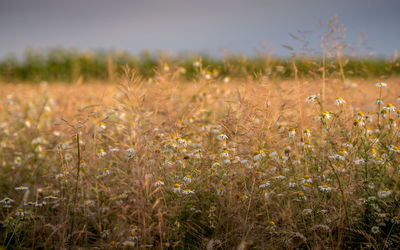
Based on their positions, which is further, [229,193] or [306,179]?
[306,179]

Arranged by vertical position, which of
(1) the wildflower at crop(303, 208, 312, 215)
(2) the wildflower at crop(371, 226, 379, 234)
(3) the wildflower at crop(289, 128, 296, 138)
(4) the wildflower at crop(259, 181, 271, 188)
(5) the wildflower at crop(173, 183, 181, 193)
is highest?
(3) the wildflower at crop(289, 128, 296, 138)

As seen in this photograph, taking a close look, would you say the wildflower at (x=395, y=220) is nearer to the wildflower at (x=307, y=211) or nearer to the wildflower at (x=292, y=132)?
the wildflower at (x=307, y=211)

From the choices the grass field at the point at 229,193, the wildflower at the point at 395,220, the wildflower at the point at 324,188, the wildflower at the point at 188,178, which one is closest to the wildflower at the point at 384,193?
the grass field at the point at 229,193

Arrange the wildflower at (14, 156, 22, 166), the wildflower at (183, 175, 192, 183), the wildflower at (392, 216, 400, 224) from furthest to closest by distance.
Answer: the wildflower at (14, 156, 22, 166), the wildflower at (183, 175, 192, 183), the wildflower at (392, 216, 400, 224)

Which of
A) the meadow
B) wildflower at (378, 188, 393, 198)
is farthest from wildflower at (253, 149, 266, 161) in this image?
wildflower at (378, 188, 393, 198)

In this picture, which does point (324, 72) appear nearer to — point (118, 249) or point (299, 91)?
point (299, 91)

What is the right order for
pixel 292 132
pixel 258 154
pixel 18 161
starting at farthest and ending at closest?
pixel 18 161
pixel 292 132
pixel 258 154

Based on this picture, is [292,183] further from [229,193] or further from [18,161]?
[18,161]

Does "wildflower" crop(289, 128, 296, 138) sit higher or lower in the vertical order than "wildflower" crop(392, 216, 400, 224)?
higher

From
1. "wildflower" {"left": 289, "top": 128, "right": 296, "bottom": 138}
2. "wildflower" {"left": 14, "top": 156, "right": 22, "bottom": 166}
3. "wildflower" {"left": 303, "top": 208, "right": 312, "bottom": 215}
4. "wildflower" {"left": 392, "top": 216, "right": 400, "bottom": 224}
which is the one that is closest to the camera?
"wildflower" {"left": 392, "top": 216, "right": 400, "bottom": 224}

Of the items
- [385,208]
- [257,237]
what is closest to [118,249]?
[257,237]

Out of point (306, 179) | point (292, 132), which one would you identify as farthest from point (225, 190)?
point (292, 132)

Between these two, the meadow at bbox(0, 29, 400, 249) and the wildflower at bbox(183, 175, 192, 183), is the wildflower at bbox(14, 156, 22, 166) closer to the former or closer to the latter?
the meadow at bbox(0, 29, 400, 249)

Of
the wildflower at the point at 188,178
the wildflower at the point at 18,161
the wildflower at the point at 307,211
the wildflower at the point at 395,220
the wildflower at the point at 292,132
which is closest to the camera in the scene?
the wildflower at the point at 395,220
